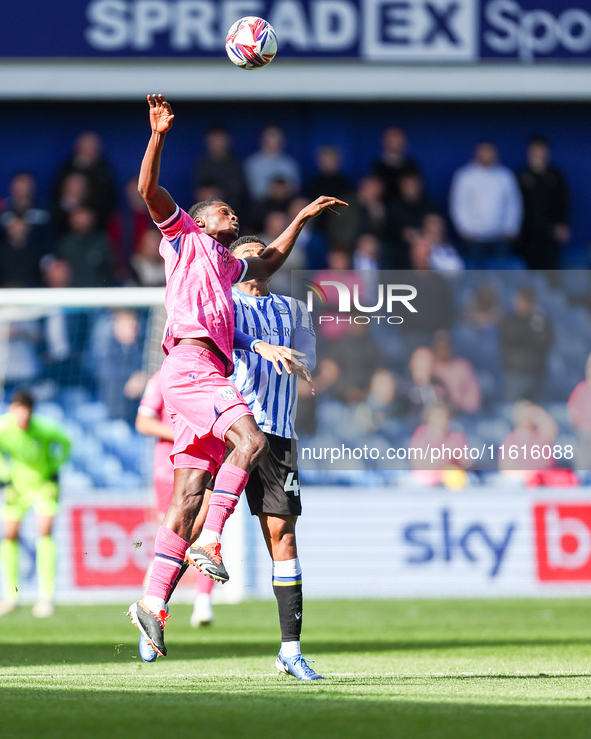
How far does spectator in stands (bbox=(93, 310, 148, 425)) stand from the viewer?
12.5 meters

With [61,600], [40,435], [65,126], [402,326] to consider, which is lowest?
[61,600]

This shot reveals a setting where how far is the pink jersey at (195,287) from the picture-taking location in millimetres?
5555

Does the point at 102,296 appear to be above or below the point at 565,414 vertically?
above

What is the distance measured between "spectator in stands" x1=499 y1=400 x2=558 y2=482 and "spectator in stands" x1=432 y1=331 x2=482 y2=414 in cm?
53

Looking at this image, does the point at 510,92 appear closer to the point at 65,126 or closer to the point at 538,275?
the point at 538,275

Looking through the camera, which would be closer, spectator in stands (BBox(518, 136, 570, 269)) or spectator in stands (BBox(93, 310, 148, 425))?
spectator in stands (BBox(93, 310, 148, 425))

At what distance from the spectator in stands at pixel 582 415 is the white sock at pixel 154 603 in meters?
8.41

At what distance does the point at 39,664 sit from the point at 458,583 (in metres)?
6.30

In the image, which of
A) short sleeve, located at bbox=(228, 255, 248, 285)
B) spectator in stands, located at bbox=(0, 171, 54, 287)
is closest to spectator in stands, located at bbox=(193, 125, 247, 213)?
spectator in stands, located at bbox=(0, 171, 54, 287)

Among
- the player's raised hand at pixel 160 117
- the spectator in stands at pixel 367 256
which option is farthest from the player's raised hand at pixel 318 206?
the spectator in stands at pixel 367 256

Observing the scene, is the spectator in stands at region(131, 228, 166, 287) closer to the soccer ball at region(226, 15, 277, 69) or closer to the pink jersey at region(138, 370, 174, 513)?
the pink jersey at region(138, 370, 174, 513)

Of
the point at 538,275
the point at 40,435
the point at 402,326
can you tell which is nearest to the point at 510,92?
the point at 538,275

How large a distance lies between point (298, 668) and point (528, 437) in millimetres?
8070

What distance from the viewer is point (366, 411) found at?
1313 centimetres
